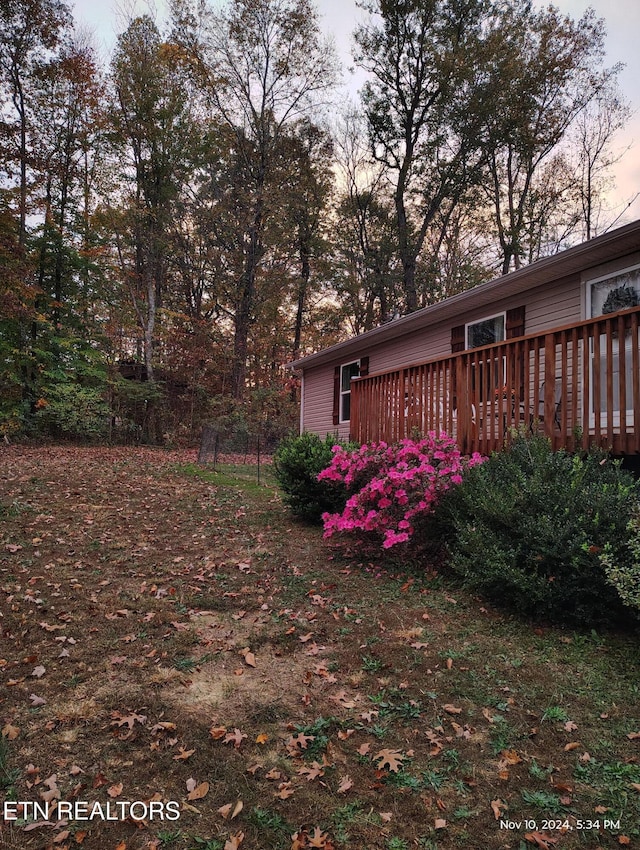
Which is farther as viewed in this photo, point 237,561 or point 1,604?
point 237,561

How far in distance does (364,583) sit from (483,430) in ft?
6.61

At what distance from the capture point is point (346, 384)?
11.6 meters

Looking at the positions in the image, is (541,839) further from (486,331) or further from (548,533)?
(486,331)

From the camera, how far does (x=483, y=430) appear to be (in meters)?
5.22

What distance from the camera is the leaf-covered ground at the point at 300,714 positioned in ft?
6.56

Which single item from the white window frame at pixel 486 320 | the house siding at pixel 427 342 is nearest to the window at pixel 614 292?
the house siding at pixel 427 342

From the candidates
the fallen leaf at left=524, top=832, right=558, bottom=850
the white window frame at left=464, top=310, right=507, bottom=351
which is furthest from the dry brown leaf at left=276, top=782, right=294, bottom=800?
the white window frame at left=464, top=310, right=507, bottom=351

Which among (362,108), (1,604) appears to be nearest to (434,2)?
(362,108)

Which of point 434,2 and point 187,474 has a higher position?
point 434,2

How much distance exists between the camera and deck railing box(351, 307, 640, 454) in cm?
425

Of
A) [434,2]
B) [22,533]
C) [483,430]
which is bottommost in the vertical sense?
[22,533]

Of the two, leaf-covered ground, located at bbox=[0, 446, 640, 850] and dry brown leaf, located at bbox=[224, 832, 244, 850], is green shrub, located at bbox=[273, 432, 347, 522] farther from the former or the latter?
dry brown leaf, located at bbox=[224, 832, 244, 850]

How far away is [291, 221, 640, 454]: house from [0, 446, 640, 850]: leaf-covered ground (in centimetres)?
180

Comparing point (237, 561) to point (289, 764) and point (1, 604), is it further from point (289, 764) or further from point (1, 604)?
point (289, 764)
